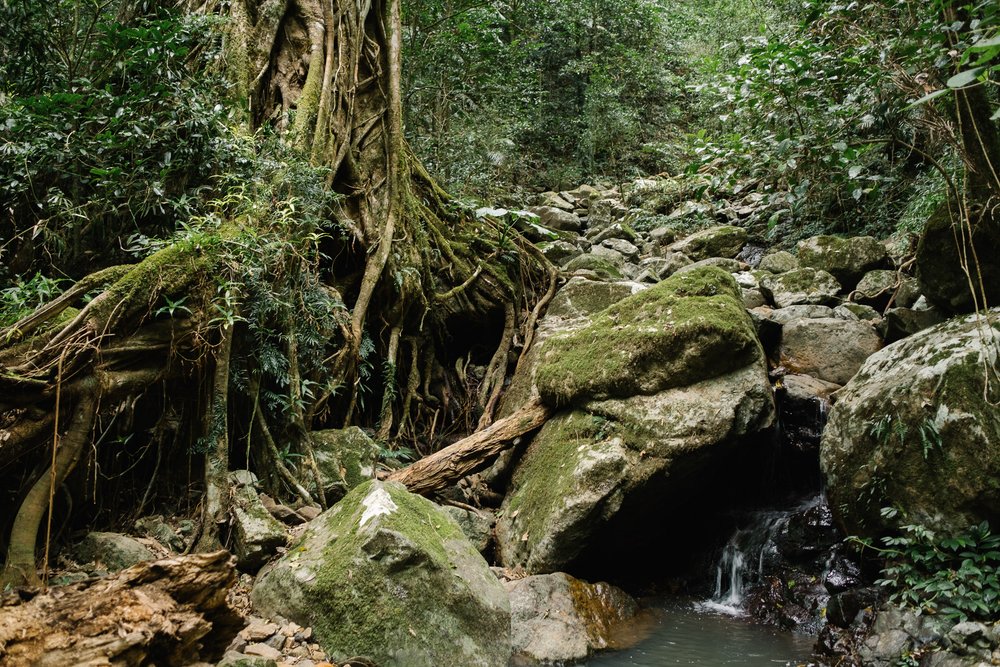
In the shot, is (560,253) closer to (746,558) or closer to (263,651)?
(746,558)

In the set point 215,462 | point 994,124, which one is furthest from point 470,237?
point 994,124

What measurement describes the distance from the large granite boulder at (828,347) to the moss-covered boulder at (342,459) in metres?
4.94

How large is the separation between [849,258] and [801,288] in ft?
2.71

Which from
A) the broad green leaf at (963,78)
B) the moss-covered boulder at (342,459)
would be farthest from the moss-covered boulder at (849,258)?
the broad green leaf at (963,78)

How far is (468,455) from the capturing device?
5418 millimetres

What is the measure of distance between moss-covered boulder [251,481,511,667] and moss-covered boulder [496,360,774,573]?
120 cm

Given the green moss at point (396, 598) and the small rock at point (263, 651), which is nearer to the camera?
the small rock at point (263, 651)

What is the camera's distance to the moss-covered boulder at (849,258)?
8.84 metres

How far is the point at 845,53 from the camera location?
4.89m

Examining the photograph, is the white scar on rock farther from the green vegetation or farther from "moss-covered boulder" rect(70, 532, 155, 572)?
the green vegetation

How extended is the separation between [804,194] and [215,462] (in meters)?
4.41

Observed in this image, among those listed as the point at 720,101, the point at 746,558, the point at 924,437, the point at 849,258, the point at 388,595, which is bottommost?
the point at 746,558

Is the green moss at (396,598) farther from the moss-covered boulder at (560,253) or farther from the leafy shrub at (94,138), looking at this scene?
the moss-covered boulder at (560,253)

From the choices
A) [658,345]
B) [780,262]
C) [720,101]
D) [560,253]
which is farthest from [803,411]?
[720,101]
